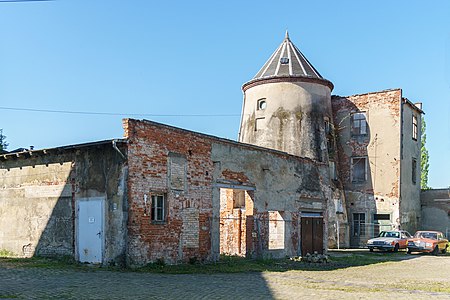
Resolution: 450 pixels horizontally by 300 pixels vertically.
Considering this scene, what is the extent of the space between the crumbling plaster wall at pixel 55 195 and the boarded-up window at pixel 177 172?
2057 mm

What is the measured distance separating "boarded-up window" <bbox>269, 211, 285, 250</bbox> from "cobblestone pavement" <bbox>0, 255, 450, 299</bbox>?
5.67 meters

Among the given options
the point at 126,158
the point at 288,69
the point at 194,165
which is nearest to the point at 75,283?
the point at 126,158

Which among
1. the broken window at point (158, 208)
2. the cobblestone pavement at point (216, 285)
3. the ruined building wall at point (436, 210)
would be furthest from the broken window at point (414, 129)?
the broken window at point (158, 208)

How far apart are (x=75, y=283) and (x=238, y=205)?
13.2m

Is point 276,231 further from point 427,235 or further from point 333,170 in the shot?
point 333,170

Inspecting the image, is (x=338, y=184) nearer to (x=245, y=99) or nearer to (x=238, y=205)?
(x=245, y=99)

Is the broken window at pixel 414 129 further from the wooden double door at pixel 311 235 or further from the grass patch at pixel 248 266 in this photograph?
the grass patch at pixel 248 266

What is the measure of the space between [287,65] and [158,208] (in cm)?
1887

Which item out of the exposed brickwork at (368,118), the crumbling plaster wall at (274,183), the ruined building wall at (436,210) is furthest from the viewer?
the ruined building wall at (436,210)

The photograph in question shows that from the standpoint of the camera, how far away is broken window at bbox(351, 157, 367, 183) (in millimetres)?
36281

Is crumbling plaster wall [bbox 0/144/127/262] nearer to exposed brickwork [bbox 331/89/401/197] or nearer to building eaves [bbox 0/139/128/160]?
building eaves [bbox 0/139/128/160]

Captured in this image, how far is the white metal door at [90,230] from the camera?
56.3ft

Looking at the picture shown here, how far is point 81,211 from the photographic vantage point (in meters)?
17.9

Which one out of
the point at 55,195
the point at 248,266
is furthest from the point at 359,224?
the point at 55,195
